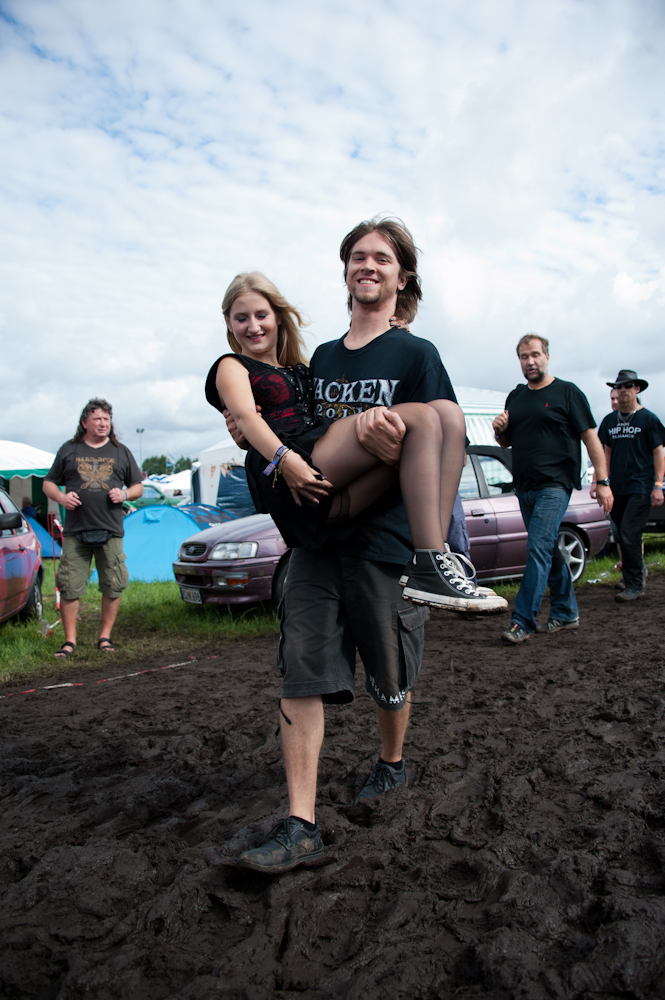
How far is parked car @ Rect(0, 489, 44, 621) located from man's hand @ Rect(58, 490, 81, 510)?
1.47ft

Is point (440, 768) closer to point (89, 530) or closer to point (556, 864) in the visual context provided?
point (556, 864)

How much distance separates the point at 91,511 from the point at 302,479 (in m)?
3.99

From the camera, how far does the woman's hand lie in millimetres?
2031

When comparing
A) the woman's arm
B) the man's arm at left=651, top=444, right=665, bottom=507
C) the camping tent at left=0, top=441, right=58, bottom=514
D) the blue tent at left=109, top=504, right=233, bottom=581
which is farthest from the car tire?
the camping tent at left=0, top=441, right=58, bottom=514

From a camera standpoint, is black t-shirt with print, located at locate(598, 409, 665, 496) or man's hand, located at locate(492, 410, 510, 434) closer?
man's hand, located at locate(492, 410, 510, 434)

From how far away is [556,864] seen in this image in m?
1.90

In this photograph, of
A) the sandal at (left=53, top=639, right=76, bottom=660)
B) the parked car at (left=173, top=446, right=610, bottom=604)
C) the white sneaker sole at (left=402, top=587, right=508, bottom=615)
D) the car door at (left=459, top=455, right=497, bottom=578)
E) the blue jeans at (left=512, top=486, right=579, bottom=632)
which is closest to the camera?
the white sneaker sole at (left=402, top=587, right=508, bottom=615)

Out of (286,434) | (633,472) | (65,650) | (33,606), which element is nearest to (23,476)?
(33,606)

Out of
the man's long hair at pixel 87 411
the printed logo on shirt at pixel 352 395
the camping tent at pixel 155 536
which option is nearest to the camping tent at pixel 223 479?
the camping tent at pixel 155 536

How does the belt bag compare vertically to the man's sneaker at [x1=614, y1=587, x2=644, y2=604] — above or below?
above

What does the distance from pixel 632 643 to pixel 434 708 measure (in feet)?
6.33

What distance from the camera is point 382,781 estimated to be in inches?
97.2

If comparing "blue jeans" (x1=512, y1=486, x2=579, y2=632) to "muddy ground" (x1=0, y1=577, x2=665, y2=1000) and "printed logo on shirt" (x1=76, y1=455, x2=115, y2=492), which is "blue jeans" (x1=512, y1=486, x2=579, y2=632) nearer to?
"muddy ground" (x1=0, y1=577, x2=665, y2=1000)

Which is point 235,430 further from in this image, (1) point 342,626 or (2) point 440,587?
(2) point 440,587
